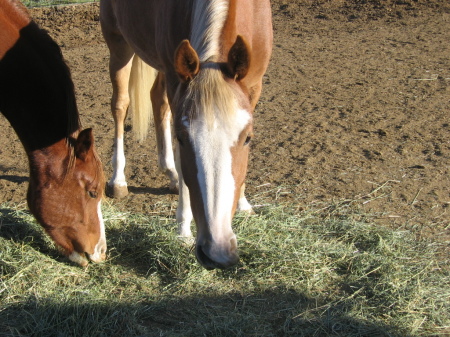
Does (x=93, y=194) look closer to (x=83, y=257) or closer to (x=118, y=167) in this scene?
(x=83, y=257)

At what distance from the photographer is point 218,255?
90.7 inches

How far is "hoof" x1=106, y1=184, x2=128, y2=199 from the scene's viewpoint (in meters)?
4.18

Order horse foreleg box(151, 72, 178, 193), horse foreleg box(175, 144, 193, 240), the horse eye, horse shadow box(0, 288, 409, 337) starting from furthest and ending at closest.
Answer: horse foreleg box(151, 72, 178, 193) → horse foreleg box(175, 144, 193, 240) → the horse eye → horse shadow box(0, 288, 409, 337)

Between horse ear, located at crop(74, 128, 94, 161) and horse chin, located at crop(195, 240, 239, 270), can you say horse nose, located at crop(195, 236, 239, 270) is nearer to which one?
horse chin, located at crop(195, 240, 239, 270)

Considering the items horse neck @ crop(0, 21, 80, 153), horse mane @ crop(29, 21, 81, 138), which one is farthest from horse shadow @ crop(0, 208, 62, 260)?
horse mane @ crop(29, 21, 81, 138)

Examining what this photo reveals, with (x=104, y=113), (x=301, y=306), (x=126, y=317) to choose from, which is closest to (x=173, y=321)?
(x=126, y=317)

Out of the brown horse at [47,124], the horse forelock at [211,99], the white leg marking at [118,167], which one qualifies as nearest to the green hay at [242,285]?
the brown horse at [47,124]

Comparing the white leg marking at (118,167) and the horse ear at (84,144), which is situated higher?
the horse ear at (84,144)

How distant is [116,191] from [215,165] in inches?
80.3

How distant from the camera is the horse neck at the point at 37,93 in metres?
2.86

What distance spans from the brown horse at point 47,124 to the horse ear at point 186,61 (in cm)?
A: 70

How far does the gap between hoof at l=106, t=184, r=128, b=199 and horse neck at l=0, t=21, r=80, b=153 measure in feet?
4.30

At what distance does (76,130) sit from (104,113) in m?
2.77

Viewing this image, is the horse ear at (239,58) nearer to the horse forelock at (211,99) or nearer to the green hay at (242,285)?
the horse forelock at (211,99)
